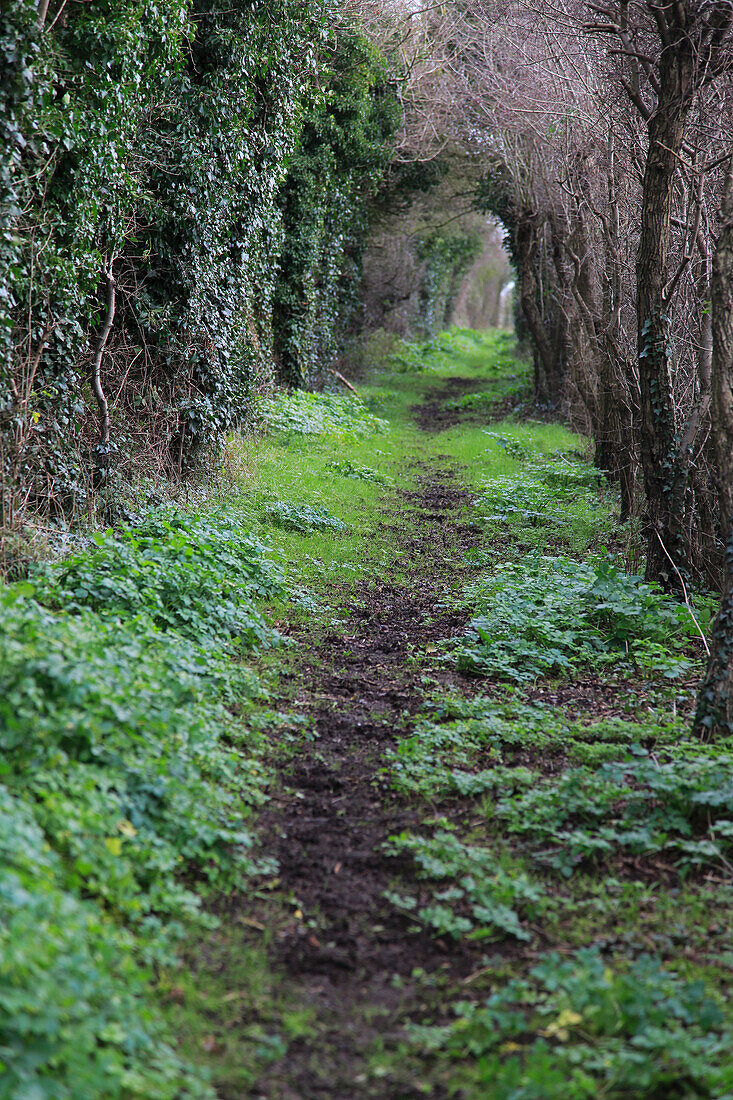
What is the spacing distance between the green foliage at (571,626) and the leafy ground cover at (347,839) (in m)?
0.03

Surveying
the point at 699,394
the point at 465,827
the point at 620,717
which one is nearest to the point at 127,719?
the point at 465,827

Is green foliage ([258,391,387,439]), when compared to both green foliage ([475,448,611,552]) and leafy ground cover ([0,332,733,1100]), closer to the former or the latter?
green foliage ([475,448,611,552])

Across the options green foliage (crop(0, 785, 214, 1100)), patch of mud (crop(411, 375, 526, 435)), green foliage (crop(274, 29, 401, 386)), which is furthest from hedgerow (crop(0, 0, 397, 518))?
patch of mud (crop(411, 375, 526, 435))

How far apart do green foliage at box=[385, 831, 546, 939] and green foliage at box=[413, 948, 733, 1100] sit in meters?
0.34

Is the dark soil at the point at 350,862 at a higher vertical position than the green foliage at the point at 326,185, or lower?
lower

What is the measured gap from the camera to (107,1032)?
2467 mm

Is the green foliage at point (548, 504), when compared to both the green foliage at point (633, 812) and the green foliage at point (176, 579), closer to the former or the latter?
the green foliage at point (176, 579)

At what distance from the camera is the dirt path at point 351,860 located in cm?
286

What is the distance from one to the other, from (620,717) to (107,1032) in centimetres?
375

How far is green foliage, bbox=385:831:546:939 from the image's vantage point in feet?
11.2

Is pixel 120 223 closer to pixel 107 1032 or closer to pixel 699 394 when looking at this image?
pixel 699 394

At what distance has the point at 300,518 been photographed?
9273 mm

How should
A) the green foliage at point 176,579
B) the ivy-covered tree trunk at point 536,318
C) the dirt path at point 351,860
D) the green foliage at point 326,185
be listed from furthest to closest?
the ivy-covered tree trunk at point 536,318 < the green foliage at point 326,185 < the green foliage at point 176,579 < the dirt path at point 351,860

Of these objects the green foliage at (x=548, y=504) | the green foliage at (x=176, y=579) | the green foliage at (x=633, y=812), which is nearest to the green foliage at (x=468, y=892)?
the green foliage at (x=633, y=812)
